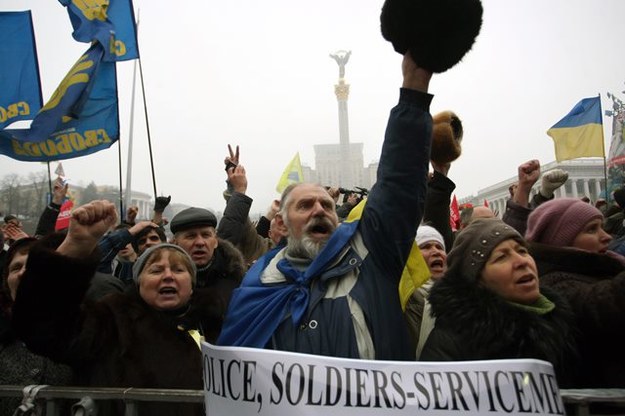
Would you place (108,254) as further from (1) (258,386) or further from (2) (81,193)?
(2) (81,193)

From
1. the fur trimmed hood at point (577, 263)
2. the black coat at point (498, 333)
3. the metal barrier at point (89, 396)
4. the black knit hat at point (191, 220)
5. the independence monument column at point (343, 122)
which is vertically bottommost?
the metal barrier at point (89, 396)

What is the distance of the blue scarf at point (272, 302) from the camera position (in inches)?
62.6

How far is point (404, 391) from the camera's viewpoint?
1.26 meters

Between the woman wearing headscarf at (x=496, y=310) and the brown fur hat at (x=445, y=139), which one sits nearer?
the woman wearing headscarf at (x=496, y=310)

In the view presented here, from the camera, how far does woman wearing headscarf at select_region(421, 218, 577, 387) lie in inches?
59.7

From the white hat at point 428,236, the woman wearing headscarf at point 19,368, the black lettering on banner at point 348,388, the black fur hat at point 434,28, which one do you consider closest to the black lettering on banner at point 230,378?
the black lettering on banner at point 348,388

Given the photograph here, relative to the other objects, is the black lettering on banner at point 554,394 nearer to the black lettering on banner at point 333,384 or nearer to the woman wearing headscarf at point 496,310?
the woman wearing headscarf at point 496,310

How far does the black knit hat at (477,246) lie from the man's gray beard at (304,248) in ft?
1.83

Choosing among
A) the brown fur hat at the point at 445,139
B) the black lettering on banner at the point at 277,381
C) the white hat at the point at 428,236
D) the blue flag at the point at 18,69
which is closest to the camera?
the black lettering on banner at the point at 277,381

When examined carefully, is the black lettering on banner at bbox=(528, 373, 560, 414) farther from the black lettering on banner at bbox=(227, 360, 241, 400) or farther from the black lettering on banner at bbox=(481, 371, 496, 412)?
the black lettering on banner at bbox=(227, 360, 241, 400)

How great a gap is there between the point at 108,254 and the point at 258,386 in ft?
7.00

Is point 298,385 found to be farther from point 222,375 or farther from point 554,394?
point 554,394

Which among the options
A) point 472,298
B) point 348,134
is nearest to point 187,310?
point 472,298

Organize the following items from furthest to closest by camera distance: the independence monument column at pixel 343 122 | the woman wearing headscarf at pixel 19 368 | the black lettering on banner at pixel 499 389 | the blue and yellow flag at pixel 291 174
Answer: the independence monument column at pixel 343 122, the blue and yellow flag at pixel 291 174, the woman wearing headscarf at pixel 19 368, the black lettering on banner at pixel 499 389
